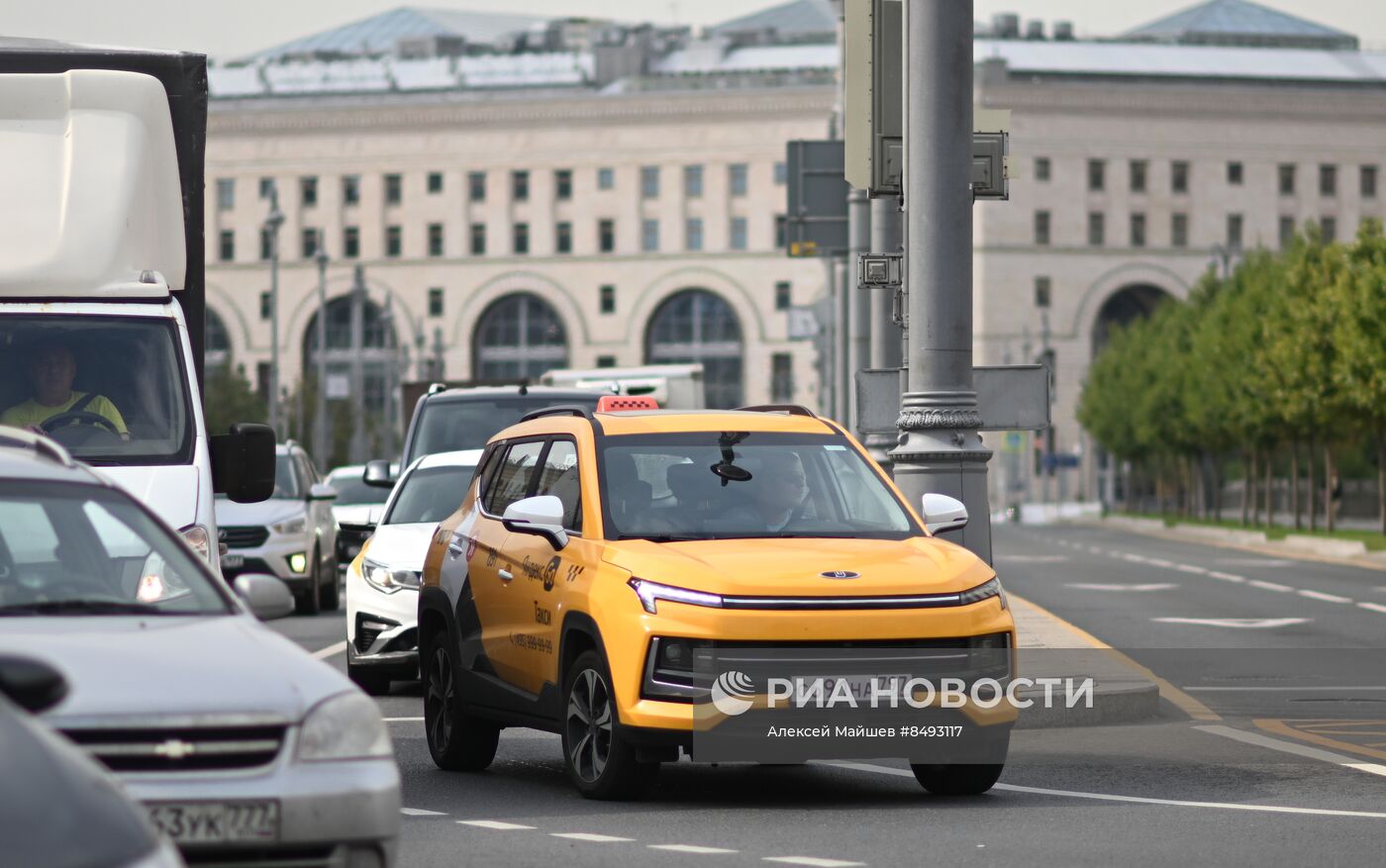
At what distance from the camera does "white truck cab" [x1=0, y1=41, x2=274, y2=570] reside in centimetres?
1187

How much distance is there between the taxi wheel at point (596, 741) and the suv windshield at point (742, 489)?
659 mm

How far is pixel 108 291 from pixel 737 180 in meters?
126

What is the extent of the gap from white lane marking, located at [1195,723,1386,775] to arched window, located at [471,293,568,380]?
124 m

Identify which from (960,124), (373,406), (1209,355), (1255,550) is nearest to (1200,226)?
(373,406)

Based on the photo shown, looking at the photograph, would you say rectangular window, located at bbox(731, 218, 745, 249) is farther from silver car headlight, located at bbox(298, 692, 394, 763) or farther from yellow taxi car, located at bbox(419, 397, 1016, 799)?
silver car headlight, located at bbox(298, 692, 394, 763)

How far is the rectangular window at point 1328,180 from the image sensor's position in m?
134

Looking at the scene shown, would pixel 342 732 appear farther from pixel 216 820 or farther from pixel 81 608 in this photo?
pixel 81 608

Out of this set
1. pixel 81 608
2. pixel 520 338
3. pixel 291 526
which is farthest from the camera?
pixel 520 338

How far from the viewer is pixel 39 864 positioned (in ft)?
12.6

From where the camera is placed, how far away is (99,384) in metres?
12.1

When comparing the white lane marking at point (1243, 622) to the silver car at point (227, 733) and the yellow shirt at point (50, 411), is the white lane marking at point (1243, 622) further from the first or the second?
the silver car at point (227, 733)

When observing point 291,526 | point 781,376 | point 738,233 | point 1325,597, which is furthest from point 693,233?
point 291,526

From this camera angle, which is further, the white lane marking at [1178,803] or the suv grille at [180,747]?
the white lane marking at [1178,803]

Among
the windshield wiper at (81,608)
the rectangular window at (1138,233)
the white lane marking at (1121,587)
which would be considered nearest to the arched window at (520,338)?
the rectangular window at (1138,233)
